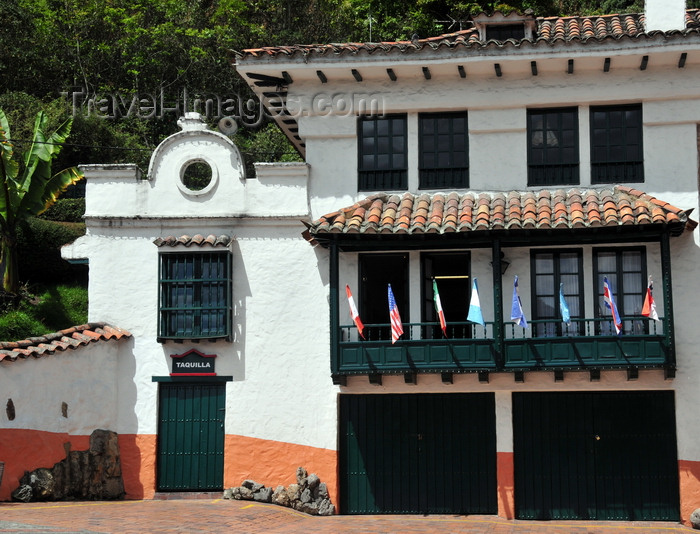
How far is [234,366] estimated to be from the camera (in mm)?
20562

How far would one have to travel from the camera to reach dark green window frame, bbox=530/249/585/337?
1966 cm

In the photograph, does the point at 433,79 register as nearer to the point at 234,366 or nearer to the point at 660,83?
the point at 660,83

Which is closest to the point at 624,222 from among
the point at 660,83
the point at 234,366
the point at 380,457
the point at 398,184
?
the point at 660,83

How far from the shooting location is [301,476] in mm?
19938

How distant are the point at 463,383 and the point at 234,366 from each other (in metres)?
4.93

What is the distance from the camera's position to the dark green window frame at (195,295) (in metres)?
20.5

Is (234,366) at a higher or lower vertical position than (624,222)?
lower

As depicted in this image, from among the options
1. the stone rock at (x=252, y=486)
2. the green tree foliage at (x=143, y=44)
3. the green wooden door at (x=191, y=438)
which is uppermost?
the green tree foliage at (x=143, y=44)

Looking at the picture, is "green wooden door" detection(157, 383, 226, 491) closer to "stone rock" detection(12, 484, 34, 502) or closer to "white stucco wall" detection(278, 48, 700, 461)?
"stone rock" detection(12, 484, 34, 502)

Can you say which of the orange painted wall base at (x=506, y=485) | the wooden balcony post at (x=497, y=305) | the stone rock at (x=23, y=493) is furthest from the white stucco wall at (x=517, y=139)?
the stone rock at (x=23, y=493)

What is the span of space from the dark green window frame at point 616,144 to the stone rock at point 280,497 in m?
9.33

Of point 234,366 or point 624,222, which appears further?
point 234,366

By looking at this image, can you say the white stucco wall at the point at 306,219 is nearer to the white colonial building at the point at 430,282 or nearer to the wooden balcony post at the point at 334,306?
the white colonial building at the point at 430,282

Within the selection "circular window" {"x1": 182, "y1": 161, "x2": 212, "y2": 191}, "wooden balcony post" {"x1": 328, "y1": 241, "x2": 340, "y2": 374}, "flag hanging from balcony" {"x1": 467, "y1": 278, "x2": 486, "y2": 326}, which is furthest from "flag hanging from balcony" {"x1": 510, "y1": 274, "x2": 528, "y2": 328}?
"circular window" {"x1": 182, "y1": 161, "x2": 212, "y2": 191}
